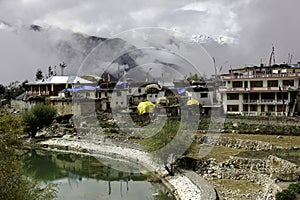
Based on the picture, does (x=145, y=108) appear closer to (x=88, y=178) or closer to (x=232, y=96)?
(x=232, y=96)

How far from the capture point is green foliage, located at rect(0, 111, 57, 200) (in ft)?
46.9

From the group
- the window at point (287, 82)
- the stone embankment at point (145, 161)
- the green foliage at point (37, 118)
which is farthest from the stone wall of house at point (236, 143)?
the green foliage at point (37, 118)

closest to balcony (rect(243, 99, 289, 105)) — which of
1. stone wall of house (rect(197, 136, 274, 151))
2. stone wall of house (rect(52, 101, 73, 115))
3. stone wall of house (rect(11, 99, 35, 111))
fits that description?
stone wall of house (rect(197, 136, 274, 151))

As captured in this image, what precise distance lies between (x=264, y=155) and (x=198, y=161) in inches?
194

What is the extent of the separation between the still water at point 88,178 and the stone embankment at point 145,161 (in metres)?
0.97

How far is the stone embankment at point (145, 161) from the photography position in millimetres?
23812

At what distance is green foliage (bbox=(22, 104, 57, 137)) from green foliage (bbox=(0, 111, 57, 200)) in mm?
32920

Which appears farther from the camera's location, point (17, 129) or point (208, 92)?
point (208, 92)

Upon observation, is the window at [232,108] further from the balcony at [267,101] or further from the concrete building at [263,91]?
the balcony at [267,101]

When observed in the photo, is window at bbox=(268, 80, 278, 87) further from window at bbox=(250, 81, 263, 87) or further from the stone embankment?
the stone embankment

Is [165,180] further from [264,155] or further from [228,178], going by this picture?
[264,155]

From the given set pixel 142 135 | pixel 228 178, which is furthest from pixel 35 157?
pixel 228 178

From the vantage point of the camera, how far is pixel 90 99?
201 feet

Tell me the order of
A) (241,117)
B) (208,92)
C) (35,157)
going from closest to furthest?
(35,157) → (241,117) → (208,92)
